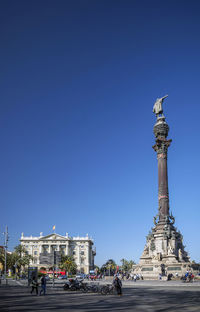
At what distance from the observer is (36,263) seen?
15362 cm

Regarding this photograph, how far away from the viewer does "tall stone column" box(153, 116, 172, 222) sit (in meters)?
62.0

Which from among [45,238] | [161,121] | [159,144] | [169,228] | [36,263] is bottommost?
[36,263]

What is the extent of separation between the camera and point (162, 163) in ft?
214

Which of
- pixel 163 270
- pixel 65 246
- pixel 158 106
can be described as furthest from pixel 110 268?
pixel 163 270

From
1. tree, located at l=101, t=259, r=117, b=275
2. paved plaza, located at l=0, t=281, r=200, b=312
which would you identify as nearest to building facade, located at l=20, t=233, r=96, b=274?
tree, located at l=101, t=259, r=117, b=275

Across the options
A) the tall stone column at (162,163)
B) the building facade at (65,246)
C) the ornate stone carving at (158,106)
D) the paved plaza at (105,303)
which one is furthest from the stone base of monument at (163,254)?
the building facade at (65,246)

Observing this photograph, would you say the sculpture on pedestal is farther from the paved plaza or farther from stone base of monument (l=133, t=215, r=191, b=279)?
the paved plaza

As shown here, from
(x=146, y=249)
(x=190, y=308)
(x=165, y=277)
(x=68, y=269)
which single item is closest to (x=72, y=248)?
(x=68, y=269)

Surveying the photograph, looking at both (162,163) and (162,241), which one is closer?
(162,241)

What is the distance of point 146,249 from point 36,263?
10577cm

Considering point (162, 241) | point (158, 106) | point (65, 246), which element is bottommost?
point (65, 246)

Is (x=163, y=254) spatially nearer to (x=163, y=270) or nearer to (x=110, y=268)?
(x=163, y=270)

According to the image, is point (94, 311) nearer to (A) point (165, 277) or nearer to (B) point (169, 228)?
(A) point (165, 277)

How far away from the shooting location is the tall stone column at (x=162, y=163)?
6203cm
